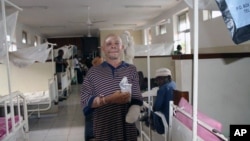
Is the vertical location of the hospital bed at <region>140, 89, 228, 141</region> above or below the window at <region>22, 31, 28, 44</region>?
below

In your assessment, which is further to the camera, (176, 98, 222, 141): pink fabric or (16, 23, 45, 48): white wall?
(16, 23, 45, 48): white wall

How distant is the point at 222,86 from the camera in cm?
271

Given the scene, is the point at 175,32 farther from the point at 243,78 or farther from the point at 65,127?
the point at 243,78

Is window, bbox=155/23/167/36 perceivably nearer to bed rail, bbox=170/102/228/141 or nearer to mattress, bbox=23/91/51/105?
mattress, bbox=23/91/51/105

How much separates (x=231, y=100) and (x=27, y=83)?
15.7 ft

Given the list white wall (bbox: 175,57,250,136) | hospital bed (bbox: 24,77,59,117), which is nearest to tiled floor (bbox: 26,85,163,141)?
hospital bed (bbox: 24,77,59,117)

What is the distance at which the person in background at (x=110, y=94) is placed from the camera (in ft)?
5.71

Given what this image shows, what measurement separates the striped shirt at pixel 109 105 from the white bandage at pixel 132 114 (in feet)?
Result: 0.11

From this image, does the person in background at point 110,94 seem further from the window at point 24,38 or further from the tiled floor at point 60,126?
the window at point 24,38

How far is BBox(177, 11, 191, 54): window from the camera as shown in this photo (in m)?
7.21

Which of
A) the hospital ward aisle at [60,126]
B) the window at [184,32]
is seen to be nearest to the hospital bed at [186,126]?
the hospital ward aisle at [60,126]

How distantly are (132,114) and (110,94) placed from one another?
0.20 meters

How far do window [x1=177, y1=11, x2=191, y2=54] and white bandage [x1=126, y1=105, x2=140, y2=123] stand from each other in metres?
5.59

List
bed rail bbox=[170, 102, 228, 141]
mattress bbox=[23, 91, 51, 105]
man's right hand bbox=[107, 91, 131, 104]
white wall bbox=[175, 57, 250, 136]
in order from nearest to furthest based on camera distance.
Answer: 1. bed rail bbox=[170, 102, 228, 141]
2. man's right hand bbox=[107, 91, 131, 104]
3. white wall bbox=[175, 57, 250, 136]
4. mattress bbox=[23, 91, 51, 105]
